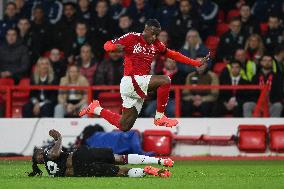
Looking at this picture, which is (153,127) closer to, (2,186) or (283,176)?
(283,176)

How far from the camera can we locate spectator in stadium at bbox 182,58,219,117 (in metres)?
19.5

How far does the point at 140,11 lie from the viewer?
21422 mm

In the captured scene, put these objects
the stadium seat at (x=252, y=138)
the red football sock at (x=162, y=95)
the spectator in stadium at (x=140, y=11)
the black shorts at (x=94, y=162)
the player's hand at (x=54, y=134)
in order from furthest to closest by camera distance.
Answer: the spectator in stadium at (x=140, y=11) < the stadium seat at (x=252, y=138) < the red football sock at (x=162, y=95) < the black shorts at (x=94, y=162) < the player's hand at (x=54, y=134)

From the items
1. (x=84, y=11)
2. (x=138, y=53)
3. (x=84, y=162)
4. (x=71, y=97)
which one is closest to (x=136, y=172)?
(x=84, y=162)

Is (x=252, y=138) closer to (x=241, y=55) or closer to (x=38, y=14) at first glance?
(x=241, y=55)

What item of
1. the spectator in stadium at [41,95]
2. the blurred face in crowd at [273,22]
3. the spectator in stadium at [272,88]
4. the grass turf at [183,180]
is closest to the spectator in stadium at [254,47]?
the blurred face in crowd at [273,22]

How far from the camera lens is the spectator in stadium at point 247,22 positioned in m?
20.5

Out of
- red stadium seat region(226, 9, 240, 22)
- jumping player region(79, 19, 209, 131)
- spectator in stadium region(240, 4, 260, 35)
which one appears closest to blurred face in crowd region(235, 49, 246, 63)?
spectator in stadium region(240, 4, 260, 35)

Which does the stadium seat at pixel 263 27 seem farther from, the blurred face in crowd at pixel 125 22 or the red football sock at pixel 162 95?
the red football sock at pixel 162 95

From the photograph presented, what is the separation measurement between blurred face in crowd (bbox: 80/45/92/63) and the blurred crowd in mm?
23

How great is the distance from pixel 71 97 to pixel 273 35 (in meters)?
4.79

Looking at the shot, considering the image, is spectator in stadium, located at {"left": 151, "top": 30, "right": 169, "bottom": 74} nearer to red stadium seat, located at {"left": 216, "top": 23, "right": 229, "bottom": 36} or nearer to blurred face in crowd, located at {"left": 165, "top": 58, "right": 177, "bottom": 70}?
blurred face in crowd, located at {"left": 165, "top": 58, "right": 177, "bottom": 70}

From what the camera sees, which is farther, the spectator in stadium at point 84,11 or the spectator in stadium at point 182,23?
the spectator in stadium at point 84,11

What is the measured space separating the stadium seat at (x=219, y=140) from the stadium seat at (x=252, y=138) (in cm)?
20
